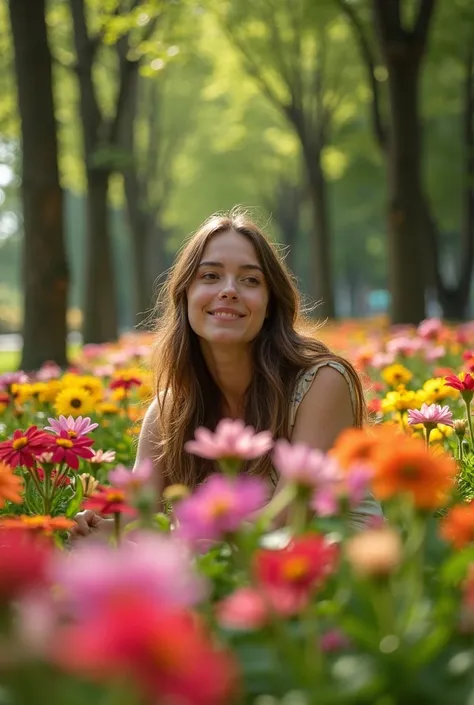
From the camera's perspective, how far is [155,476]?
3408 millimetres

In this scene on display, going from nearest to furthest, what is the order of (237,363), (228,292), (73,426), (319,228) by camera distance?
1. (73,426)
2. (228,292)
3. (237,363)
4. (319,228)

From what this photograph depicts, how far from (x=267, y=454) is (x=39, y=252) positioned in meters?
5.24

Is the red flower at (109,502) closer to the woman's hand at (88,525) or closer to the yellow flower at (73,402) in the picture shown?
the woman's hand at (88,525)

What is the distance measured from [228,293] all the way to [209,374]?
471 millimetres

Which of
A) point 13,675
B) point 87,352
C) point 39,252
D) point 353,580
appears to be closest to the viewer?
point 13,675

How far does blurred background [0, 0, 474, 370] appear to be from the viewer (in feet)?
27.6

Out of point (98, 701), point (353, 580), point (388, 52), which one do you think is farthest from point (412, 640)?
point (388, 52)

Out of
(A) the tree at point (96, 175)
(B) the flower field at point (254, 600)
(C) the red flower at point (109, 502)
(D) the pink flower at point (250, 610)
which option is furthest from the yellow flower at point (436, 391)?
(A) the tree at point (96, 175)

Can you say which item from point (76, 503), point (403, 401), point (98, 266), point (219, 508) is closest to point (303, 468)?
point (219, 508)

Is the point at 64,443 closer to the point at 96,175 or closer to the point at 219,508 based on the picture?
the point at 219,508

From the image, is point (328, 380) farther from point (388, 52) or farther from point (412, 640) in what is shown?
point (388, 52)

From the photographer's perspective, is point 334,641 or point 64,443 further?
point 64,443

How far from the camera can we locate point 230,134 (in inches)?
973

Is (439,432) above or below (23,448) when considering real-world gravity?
below
